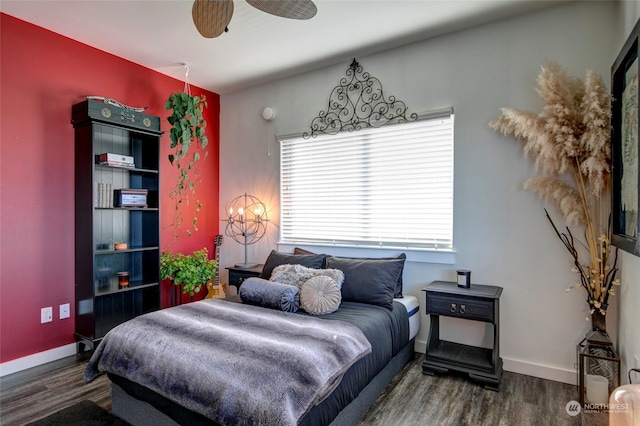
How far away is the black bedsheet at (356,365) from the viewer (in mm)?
1696

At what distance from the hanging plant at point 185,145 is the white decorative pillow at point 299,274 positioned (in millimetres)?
1775

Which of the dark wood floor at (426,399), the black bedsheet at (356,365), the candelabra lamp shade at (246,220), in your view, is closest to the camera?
the black bedsheet at (356,365)

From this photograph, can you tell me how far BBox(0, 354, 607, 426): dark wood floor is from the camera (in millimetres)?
2174

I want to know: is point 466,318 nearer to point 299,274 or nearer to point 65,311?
point 299,274

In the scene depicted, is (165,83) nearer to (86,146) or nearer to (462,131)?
(86,146)

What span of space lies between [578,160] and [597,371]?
142cm

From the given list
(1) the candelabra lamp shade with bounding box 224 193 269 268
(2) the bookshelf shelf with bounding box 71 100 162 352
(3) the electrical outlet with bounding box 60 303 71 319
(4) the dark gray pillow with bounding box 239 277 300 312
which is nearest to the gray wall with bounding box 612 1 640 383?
(4) the dark gray pillow with bounding box 239 277 300 312

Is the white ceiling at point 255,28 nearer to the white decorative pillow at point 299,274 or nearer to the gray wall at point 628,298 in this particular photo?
the gray wall at point 628,298

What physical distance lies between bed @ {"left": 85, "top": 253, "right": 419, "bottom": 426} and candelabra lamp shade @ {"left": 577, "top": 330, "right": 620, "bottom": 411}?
1.19 metres

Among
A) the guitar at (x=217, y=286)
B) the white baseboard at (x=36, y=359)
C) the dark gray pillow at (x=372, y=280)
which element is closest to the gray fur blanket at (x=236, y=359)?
the dark gray pillow at (x=372, y=280)

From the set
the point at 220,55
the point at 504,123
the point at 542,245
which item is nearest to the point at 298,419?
the point at 542,245

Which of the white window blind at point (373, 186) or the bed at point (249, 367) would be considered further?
the white window blind at point (373, 186)

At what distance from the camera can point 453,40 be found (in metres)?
3.04

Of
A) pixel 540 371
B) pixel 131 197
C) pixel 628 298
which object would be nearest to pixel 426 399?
pixel 540 371
